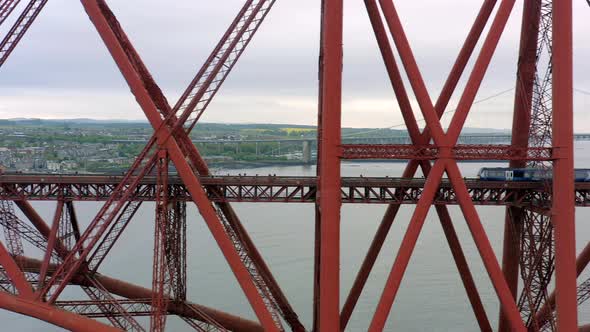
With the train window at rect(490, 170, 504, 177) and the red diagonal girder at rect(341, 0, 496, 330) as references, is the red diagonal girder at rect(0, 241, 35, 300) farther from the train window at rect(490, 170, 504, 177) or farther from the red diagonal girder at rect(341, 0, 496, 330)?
the train window at rect(490, 170, 504, 177)

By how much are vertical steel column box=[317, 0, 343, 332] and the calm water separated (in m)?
9.10

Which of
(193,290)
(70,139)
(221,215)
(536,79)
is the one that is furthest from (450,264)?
(70,139)

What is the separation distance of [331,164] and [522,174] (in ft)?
19.5

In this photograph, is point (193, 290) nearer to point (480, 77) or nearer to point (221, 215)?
point (221, 215)

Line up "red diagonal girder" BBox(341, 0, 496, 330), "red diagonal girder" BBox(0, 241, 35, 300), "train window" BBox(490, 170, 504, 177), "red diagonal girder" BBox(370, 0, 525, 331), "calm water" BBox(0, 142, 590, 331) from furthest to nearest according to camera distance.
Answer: "calm water" BBox(0, 142, 590, 331)
"train window" BBox(490, 170, 504, 177)
"red diagonal girder" BBox(0, 241, 35, 300)
"red diagonal girder" BBox(341, 0, 496, 330)
"red diagonal girder" BBox(370, 0, 525, 331)

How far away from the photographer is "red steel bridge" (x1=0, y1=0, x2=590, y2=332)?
8.84m

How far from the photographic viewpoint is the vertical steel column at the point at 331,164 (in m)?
8.54

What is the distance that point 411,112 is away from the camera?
11.3 meters

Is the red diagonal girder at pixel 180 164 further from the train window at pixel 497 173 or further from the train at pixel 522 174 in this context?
the train window at pixel 497 173

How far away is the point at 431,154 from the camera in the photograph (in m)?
9.30

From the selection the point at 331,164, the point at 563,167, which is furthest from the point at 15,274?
the point at 563,167

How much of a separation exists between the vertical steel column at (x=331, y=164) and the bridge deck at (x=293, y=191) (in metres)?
2.80

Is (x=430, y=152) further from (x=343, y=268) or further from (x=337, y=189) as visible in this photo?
(x=343, y=268)

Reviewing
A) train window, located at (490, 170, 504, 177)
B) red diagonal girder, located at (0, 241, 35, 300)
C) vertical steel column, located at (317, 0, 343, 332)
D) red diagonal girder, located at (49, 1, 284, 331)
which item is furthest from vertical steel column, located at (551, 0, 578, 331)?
red diagonal girder, located at (0, 241, 35, 300)
